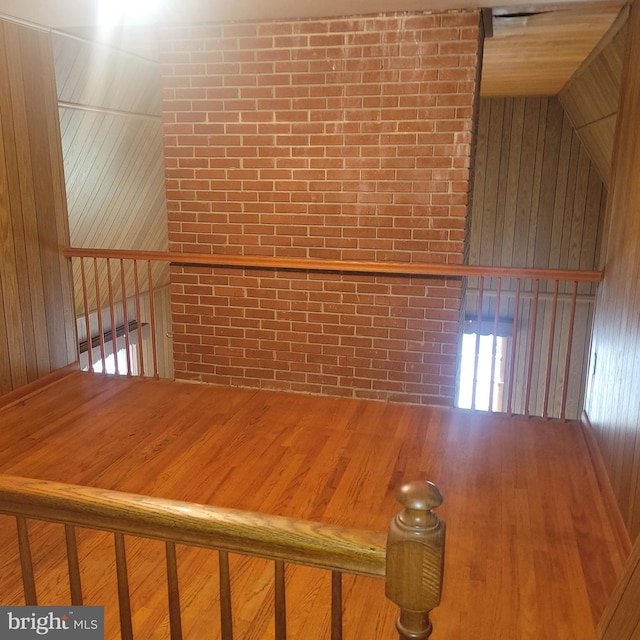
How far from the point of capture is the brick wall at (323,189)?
10.9ft

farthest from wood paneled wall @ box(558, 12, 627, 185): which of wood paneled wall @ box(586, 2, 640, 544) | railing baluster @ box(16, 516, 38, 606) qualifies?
railing baluster @ box(16, 516, 38, 606)

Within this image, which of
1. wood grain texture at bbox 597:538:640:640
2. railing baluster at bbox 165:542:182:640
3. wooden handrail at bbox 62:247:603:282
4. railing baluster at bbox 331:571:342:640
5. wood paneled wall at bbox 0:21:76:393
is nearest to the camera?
railing baluster at bbox 331:571:342:640

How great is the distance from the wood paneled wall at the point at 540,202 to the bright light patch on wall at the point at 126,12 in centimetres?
422

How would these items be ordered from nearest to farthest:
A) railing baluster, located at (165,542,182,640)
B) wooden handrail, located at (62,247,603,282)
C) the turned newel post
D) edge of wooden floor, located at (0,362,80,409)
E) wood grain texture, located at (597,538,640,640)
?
1. the turned newel post
2. railing baluster, located at (165,542,182,640)
3. wood grain texture, located at (597,538,640,640)
4. wooden handrail, located at (62,247,603,282)
5. edge of wooden floor, located at (0,362,80,409)

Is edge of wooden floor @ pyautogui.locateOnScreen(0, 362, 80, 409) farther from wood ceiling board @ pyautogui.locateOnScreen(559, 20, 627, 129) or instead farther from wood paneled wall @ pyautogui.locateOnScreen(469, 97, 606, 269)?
wood paneled wall @ pyautogui.locateOnScreen(469, 97, 606, 269)

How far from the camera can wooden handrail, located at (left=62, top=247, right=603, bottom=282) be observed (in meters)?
3.24

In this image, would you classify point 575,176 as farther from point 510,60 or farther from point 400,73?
point 400,73

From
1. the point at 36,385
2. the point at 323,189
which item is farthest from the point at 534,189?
the point at 36,385

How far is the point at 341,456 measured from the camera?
3027 millimetres

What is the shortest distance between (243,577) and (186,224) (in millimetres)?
2355

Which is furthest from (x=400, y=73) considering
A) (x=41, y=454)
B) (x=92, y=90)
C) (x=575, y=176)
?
(x=575, y=176)

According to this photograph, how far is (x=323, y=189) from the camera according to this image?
3559 millimetres

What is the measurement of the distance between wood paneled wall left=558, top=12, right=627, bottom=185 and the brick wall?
1285mm

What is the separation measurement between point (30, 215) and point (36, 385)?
104 cm
